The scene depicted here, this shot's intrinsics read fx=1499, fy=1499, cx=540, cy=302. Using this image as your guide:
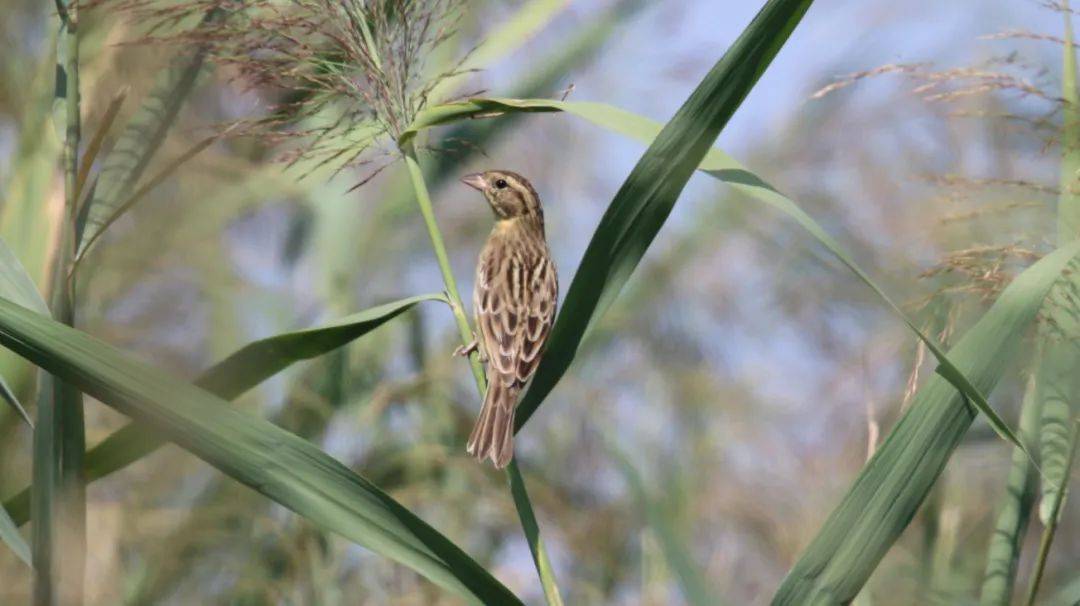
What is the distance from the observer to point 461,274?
5.19m

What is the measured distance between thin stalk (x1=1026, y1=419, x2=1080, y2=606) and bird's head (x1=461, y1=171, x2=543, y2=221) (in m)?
1.50

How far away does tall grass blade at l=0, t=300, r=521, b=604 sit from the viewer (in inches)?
60.7

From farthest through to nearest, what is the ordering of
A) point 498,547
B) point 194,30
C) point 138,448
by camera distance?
point 498,547 < point 194,30 < point 138,448

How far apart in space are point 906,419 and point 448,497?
189 cm

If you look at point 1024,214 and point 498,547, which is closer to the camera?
point 1024,214

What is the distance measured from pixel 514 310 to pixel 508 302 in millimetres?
52

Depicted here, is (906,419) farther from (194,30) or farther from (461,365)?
(461,365)

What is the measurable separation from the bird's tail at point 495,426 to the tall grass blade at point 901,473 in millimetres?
526

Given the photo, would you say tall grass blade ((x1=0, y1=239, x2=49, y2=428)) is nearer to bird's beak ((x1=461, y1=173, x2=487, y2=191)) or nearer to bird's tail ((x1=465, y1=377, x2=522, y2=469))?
bird's tail ((x1=465, y1=377, x2=522, y2=469))

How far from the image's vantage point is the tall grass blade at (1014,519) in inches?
71.3

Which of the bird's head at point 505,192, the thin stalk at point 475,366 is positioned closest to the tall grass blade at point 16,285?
the thin stalk at point 475,366

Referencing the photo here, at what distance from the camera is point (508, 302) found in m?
2.69

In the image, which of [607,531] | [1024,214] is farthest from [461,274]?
[1024,214]

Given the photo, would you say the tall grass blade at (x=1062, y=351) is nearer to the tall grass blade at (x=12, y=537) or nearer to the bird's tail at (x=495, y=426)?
the bird's tail at (x=495, y=426)
